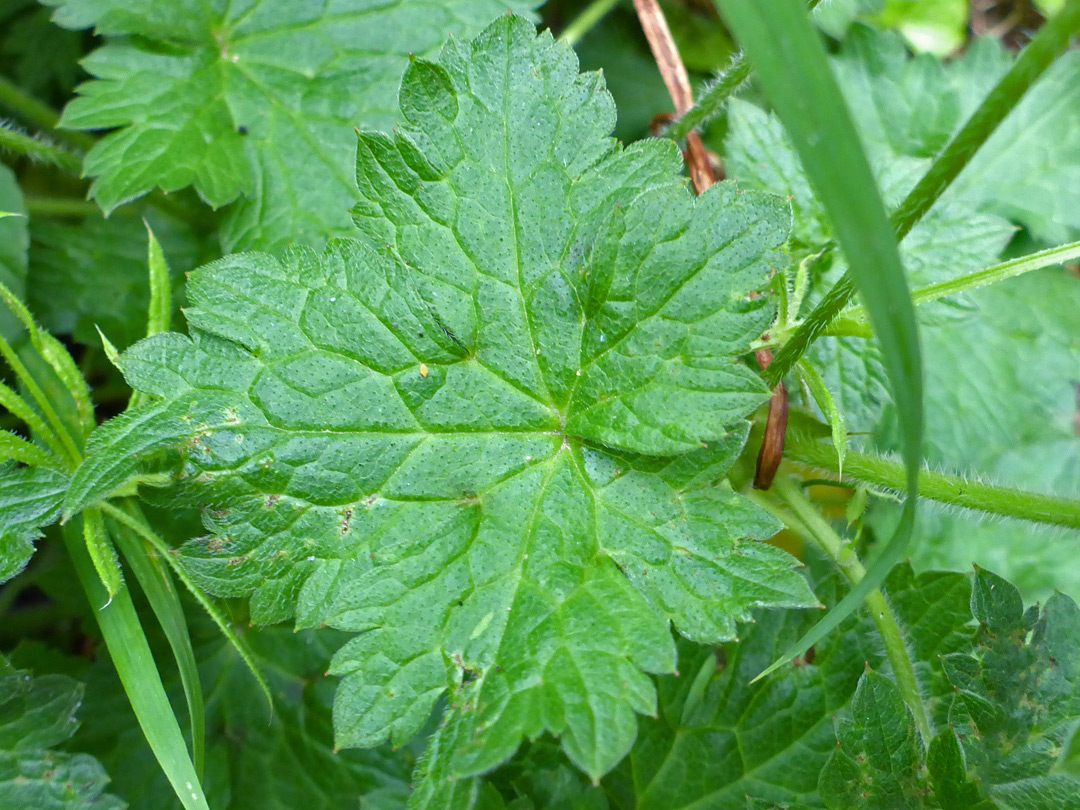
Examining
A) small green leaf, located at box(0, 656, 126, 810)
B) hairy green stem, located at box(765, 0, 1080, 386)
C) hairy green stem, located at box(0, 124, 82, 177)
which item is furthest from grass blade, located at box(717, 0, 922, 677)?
hairy green stem, located at box(0, 124, 82, 177)

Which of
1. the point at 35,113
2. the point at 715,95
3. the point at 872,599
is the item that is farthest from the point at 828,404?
the point at 35,113

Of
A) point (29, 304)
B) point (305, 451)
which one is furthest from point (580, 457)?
point (29, 304)

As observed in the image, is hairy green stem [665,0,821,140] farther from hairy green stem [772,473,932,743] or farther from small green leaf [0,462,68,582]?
small green leaf [0,462,68,582]

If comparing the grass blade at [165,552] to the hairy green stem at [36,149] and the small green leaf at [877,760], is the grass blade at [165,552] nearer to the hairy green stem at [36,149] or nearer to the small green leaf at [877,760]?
the small green leaf at [877,760]

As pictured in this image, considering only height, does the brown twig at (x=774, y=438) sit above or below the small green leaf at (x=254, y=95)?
below

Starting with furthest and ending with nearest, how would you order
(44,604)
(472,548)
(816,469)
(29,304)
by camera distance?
(44,604) → (29,304) → (816,469) → (472,548)

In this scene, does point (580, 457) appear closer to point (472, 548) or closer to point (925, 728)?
point (472, 548)

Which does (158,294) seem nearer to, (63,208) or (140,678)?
(140,678)

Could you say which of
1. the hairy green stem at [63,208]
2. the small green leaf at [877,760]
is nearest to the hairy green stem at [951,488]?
the small green leaf at [877,760]
